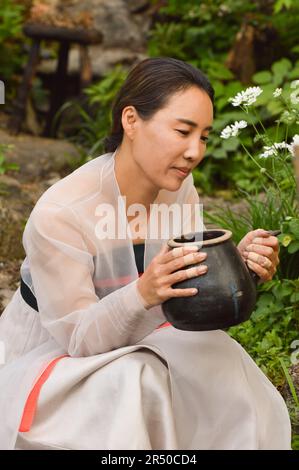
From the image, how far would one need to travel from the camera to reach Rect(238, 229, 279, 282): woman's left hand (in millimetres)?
2863

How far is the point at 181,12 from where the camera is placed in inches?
313

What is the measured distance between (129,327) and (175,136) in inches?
23.2

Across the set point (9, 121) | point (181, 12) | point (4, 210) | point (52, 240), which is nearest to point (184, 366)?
point (52, 240)

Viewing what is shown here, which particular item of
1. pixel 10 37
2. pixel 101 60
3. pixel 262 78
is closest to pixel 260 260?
pixel 262 78

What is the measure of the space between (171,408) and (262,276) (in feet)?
1.61

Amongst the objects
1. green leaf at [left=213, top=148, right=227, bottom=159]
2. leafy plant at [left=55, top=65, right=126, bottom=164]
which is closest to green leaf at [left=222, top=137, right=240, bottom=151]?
green leaf at [left=213, top=148, right=227, bottom=159]

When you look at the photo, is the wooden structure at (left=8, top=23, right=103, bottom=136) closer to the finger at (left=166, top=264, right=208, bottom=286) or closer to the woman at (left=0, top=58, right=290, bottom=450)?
the woman at (left=0, top=58, right=290, bottom=450)

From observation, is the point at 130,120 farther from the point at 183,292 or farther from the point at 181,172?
the point at 183,292

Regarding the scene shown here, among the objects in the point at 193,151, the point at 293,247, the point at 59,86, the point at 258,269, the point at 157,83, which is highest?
the point at 157,83

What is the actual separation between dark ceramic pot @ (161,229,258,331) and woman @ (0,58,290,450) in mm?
33

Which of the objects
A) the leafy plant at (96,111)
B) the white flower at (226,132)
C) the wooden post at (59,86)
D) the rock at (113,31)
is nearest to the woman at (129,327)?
the white flower at (226,132)

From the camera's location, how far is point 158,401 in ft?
8.79

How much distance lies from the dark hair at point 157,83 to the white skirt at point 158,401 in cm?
70

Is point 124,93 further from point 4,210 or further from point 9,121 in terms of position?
point 9,121
